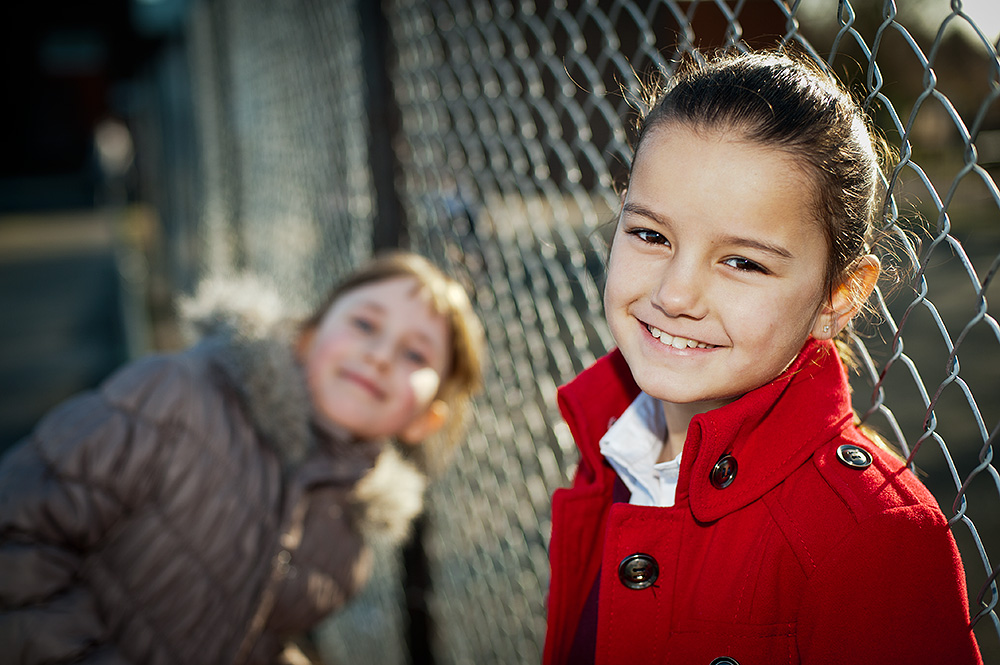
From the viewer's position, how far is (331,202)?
134 inches

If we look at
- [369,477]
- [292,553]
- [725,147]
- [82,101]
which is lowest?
[292,553]

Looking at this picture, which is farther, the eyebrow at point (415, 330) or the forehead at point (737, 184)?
the eyebrow at point (415, 330)

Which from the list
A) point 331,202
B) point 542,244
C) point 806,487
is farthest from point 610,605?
point 331,202

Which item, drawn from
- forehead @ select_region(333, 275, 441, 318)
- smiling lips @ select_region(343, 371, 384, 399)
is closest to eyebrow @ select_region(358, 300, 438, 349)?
forehead @ select_region(333, 275, 441, 318)

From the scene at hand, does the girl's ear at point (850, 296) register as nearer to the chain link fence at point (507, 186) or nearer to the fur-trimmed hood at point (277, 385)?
the chain link fence at point (507, 186)

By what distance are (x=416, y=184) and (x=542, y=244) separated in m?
0.81

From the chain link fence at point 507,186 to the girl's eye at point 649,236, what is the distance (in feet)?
1.02

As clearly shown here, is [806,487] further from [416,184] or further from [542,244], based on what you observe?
[416,184]

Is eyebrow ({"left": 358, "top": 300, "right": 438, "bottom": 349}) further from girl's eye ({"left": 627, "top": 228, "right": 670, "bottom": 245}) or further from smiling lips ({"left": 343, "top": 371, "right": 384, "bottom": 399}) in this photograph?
girl's eye ({"left": 627, "top": 228, "right": 670, "bottom": 245})

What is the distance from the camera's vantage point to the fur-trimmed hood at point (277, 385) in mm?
2041

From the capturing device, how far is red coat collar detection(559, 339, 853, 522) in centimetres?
103

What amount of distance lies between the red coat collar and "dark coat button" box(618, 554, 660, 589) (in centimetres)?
10

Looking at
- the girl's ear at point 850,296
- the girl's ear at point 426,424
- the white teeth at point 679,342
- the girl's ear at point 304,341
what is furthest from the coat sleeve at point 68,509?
the girl's ear at point 850,296

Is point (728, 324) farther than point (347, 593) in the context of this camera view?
No
